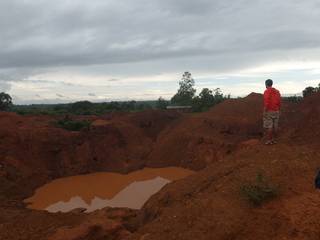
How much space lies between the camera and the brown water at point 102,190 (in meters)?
14.9

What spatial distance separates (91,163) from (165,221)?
12545 millimetres

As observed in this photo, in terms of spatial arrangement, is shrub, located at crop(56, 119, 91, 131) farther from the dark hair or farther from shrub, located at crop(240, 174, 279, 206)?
shrub, located at crop(240, 174, 279, 206)

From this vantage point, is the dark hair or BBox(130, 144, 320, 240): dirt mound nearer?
BBox(130, 144, 320, 240): dirt mound

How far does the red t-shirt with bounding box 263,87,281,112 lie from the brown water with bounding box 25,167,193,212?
5466 millimetres

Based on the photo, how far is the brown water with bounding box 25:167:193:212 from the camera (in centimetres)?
1491

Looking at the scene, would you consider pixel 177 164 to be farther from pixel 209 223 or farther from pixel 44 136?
pixel 209 223

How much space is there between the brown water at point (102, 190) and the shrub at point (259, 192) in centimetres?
713

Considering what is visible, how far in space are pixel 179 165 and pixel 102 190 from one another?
441 centimetres

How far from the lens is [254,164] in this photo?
896 cm

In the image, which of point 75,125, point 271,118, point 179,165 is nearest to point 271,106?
point 271,118

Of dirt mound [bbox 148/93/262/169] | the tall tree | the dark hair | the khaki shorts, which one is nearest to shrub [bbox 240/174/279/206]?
the dark hair

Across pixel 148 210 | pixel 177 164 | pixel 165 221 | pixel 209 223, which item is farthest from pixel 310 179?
pixel 177 164

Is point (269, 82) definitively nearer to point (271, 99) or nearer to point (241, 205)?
point (271, 99)

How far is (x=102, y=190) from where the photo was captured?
1680 centimetres
